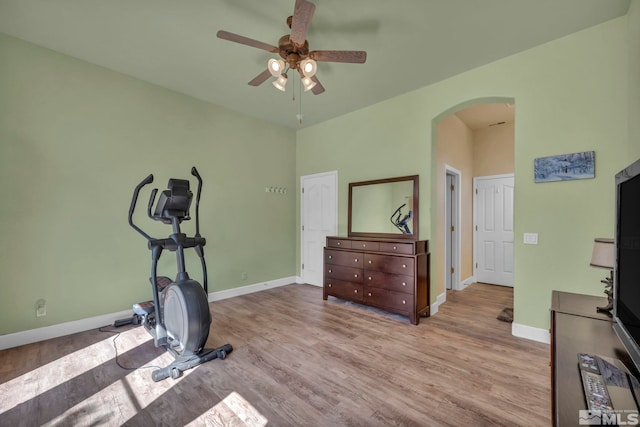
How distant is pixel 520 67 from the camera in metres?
2.85

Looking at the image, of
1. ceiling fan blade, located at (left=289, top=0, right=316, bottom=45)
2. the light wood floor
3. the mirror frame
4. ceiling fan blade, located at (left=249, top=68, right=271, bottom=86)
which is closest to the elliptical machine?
the light wood floor

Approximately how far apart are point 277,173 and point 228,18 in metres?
2.85

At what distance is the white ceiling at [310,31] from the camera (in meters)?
2.23

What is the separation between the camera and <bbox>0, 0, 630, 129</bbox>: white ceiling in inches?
88.0

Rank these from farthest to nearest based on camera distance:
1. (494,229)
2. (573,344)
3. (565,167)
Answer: (494,229)
(565,167)
(573,344)

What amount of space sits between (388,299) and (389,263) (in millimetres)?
457

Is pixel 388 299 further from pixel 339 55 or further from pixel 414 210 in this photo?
pixel 339 55

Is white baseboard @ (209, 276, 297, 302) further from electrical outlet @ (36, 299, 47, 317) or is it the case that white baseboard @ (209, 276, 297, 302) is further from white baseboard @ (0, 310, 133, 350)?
electrical outlet @ (36, 299, 47, 317)

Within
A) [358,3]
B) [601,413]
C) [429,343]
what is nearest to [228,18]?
[358,3]

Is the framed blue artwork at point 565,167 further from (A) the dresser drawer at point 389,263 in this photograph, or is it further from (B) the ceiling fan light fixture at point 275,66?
(B) the ceiling fan light fixture at point 275,66

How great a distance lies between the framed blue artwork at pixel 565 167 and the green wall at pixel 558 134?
0.05 m

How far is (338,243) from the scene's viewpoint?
13.5 feet

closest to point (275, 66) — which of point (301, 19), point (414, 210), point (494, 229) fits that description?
point (301, 19)

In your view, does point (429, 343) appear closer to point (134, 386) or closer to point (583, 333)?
point (583, 333)
